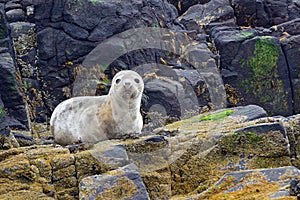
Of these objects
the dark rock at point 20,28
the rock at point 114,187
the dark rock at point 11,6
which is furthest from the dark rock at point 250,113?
the dark rock at point 11,6

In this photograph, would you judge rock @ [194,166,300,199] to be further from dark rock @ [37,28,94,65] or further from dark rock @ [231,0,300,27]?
dark rock @ [231,0,300,27]

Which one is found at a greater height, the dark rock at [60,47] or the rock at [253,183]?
the rock at [253,183]

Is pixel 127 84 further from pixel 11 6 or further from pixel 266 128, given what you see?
pixel 11 6

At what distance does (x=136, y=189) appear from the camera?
280 inches

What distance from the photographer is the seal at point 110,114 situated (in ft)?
33.7

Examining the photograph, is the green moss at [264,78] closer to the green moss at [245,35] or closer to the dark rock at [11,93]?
the green moss at [245,35]

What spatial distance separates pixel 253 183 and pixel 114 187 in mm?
1815

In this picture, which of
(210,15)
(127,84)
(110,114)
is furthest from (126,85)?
(210,15)

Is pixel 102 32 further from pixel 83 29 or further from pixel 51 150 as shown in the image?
pixel 51 150

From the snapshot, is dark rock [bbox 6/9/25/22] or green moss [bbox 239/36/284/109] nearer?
dark rock [bbox 6/9/25/22]

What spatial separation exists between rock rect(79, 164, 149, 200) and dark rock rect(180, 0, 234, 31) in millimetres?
22916

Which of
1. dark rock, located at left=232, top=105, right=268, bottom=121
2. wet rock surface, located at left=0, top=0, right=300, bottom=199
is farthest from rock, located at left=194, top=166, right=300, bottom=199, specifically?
dark rock, located at left=232, top=105, right=268, bottom=121

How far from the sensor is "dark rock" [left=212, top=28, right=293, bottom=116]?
26.3 meters

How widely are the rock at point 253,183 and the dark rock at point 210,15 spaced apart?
908 inches
